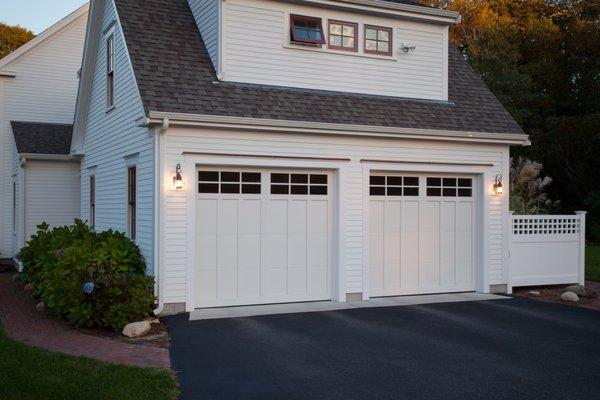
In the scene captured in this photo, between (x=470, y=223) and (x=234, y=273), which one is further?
(x=470, y=223)

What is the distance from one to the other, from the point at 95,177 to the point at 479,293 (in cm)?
884

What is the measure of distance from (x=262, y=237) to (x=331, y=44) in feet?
13.1

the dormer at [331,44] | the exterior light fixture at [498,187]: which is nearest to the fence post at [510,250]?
the exterior light fixture at [498,187]

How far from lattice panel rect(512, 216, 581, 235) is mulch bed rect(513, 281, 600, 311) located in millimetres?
1114

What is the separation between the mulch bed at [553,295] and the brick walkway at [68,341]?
7622 millimetres

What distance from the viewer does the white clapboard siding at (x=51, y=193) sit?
1817 centimetres

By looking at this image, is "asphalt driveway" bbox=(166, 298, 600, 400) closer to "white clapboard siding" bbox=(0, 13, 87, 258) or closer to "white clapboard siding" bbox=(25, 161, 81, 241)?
"white clapboard siding" bbox=(25, 161, 81, 241)

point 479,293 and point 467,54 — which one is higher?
point 467,54

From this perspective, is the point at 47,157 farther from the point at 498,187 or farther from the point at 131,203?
the point at 498,187

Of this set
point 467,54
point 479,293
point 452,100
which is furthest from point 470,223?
point 467,54

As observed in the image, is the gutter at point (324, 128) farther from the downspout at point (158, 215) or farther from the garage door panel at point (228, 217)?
the garage door panel at point (228, 217)

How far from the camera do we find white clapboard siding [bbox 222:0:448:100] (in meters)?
12.2

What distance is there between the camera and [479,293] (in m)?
13.3

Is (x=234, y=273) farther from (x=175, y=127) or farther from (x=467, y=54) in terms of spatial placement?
(x=467, y=54)
